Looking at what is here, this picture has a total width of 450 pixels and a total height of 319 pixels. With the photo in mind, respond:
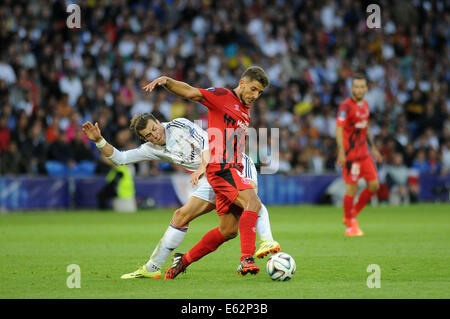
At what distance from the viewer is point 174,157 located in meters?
8.20

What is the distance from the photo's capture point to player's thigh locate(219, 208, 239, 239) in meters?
8.03

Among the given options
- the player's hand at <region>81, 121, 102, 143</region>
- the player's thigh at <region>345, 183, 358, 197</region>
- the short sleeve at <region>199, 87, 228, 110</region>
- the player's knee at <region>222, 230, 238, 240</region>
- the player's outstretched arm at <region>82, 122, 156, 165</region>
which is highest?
the short sleeve at <region>199, 87, 228, 110</region>

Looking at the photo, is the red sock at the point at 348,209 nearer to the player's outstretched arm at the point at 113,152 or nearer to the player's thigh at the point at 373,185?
the player's thigh at the point at 373,185

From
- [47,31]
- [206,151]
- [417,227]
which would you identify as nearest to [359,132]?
[417,227]

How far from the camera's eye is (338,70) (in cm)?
2562

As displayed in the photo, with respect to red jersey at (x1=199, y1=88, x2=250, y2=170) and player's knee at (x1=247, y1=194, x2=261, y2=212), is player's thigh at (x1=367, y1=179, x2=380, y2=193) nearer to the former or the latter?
red jersey at (x1=199, y1=88, x2=250, y2=170)

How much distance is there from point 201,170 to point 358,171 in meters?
6.09

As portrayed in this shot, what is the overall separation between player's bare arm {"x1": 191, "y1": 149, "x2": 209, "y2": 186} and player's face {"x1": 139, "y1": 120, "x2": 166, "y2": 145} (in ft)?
1.70

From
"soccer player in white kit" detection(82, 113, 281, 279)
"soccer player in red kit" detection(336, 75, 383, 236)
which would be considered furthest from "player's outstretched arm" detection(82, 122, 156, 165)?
"soccer player in red kit" detection(336, 75, 383, 236)

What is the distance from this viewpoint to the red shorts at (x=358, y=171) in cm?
1322

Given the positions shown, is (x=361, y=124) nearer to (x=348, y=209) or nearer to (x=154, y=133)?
(x=348, y=209)

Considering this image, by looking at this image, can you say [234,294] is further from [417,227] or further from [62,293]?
[417,227]

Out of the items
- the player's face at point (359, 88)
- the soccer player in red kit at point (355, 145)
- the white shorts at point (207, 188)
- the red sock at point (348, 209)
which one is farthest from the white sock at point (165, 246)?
the player's face at point (359, 88)
